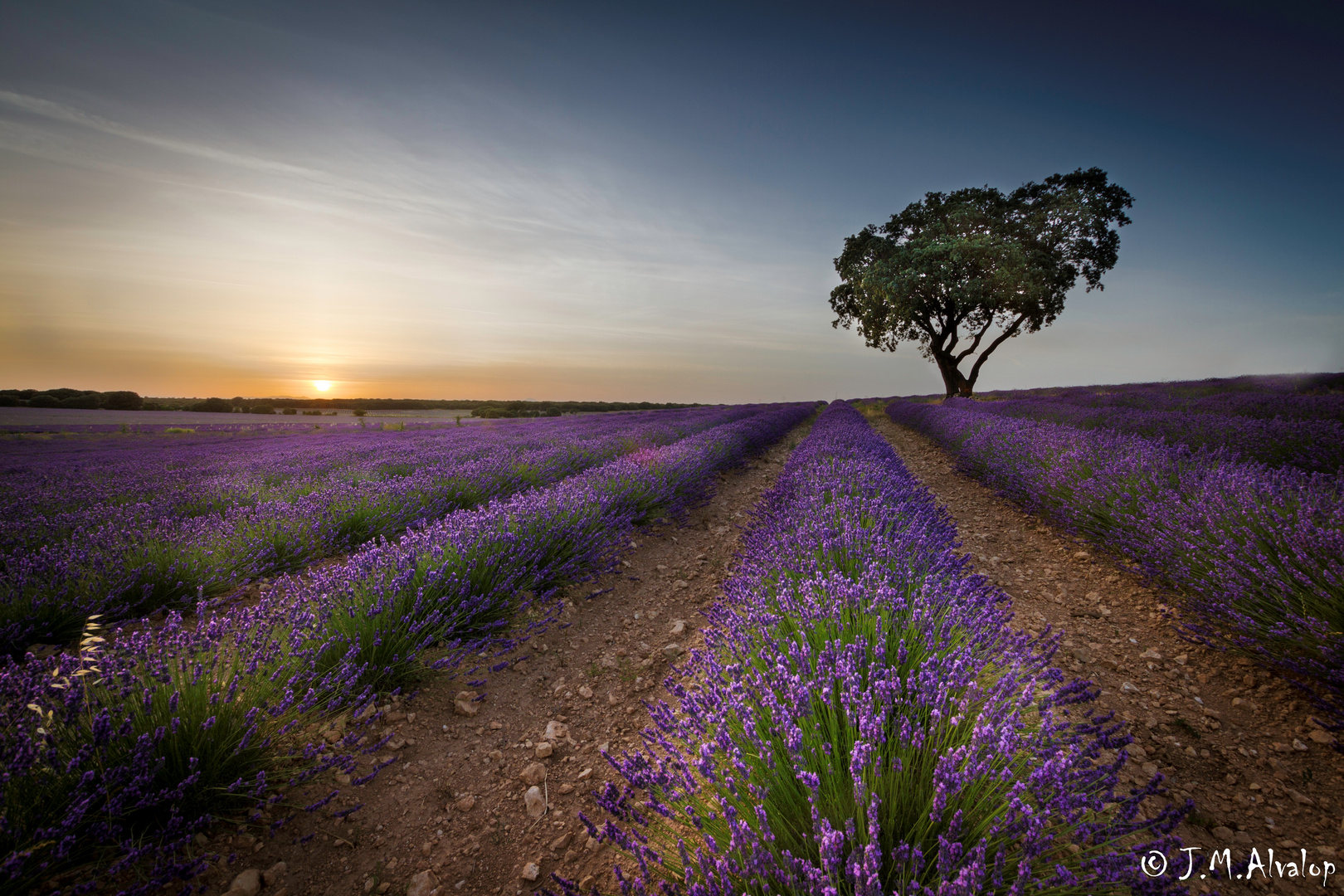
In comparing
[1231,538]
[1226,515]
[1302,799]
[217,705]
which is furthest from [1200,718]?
[217,705]

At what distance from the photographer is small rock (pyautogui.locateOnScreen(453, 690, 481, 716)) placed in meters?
2.51

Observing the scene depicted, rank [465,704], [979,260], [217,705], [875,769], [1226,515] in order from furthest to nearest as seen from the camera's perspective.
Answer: [979,260] < [1226,515] < [465,704] < [217,705] < [875,769]

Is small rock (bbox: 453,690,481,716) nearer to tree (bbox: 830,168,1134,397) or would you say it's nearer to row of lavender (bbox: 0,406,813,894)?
row of lavender (bbox: 0,406,813,894)

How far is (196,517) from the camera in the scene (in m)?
4.83

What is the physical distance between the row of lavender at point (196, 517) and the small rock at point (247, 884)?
7.67 ft

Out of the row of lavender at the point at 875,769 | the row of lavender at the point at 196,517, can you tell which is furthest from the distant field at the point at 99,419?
the row of lavender at the point at 875,769

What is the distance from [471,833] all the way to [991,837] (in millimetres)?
1828

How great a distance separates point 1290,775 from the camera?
1925 mm

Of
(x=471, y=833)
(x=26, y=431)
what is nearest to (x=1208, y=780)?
(x=471, y=833)

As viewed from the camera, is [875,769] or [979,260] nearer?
[875,769]

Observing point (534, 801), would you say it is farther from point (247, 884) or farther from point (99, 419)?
point (99, 419)

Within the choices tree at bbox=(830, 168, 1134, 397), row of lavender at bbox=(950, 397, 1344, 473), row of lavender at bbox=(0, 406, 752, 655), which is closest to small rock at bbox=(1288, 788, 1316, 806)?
row of lavender at bbox=(950, 397, 1344, 473)

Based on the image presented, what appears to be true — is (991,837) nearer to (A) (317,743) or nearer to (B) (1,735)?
(A) (317,743)

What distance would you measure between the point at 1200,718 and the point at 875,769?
2389 millimetres
